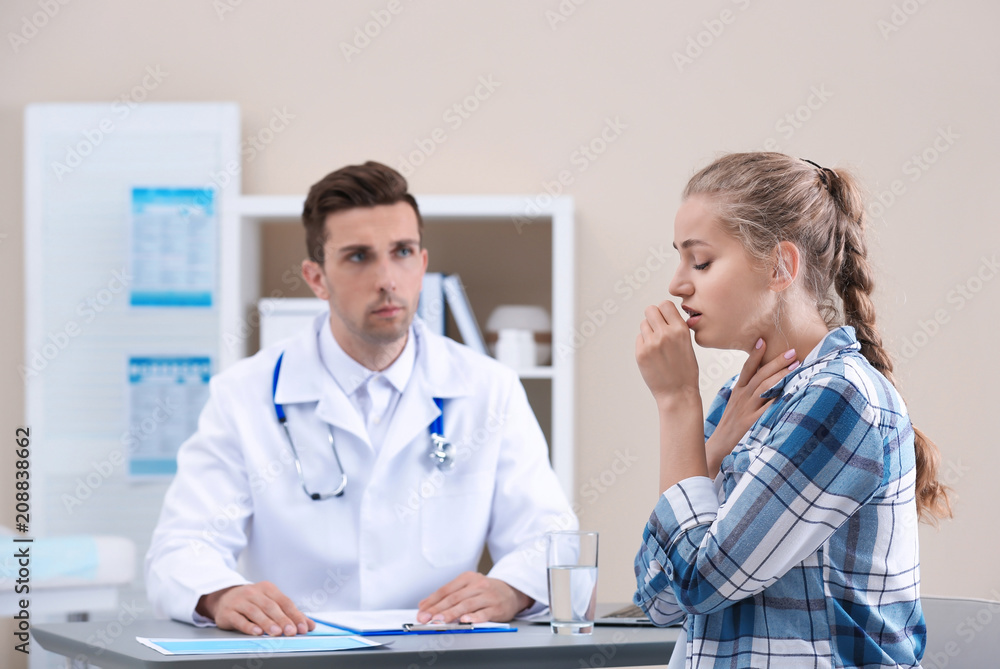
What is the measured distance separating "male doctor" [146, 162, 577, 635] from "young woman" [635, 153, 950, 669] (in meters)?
0.74

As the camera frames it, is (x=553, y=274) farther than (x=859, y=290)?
Yes

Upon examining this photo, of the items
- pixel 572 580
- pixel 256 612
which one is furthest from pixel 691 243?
pixel 256 612

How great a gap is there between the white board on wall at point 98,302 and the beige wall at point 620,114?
199 mm

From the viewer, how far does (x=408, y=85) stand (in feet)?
10.0

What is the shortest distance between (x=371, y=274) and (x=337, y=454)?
43 cm

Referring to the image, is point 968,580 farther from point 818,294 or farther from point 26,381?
point 26,381

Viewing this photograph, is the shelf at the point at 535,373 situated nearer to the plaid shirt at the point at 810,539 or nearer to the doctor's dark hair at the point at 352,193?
the doctor's dark hair at the point at 352,193

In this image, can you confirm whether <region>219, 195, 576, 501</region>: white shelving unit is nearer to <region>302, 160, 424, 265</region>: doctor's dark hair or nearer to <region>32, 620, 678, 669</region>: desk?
<region>302, 160, 424, 265</region>: doctor's dark hair

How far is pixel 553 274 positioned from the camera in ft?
8.93

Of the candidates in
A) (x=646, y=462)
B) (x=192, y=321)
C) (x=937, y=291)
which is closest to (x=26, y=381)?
(x=192, y=321)

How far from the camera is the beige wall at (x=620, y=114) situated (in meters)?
3.00

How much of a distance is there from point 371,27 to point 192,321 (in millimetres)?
1127

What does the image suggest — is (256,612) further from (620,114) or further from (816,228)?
(620,114)

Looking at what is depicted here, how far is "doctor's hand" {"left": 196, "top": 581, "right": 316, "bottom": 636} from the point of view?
1.41m
